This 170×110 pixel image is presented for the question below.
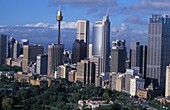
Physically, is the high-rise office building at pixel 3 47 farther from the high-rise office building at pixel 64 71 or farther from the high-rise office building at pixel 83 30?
the high-rise office building at pixel 64 71

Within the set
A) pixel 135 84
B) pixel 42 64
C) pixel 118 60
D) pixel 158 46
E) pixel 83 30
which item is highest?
pixel 83 30

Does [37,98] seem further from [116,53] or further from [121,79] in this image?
[116,53]

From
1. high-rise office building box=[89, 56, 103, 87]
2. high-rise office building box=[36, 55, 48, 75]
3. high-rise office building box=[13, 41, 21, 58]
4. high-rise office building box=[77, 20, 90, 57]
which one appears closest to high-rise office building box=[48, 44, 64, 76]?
high-rise office building box=[36, 55, 48, 75]

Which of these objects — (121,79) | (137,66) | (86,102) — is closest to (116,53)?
(137,66)

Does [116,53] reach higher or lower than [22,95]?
higher

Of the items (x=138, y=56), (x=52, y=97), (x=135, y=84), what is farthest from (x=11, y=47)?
(x=52, y=97)

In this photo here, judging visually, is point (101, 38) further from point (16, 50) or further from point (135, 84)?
point (135, 84)
